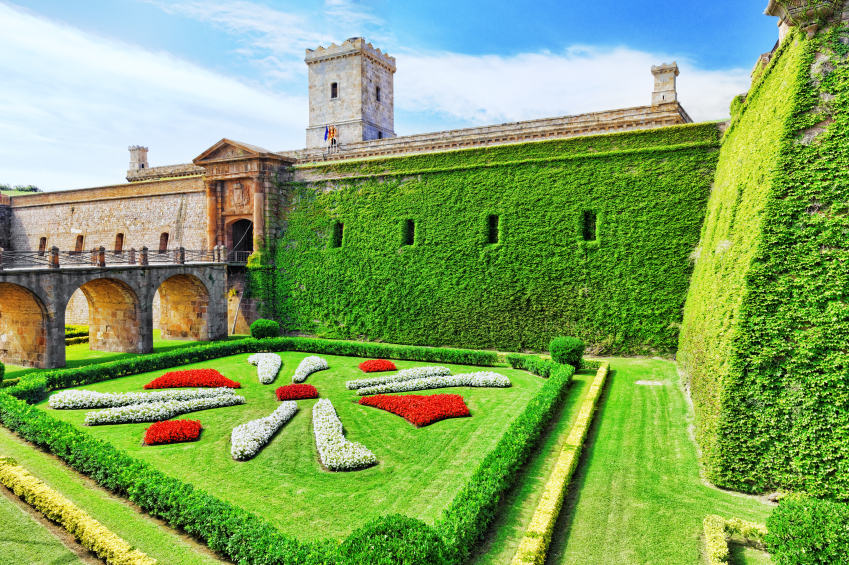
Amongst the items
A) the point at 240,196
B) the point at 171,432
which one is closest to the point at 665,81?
the point at 240,196

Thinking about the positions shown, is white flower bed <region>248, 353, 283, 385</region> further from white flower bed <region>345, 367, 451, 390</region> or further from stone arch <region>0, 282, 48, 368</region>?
stone arch <region>0, 282, 48, 368</region>

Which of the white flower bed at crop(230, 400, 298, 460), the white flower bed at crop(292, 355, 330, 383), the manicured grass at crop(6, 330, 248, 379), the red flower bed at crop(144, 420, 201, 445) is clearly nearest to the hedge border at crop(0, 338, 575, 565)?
the red flower bed at crop(144, 420, 201, 445)

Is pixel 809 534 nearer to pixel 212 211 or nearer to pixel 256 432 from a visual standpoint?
pixel 256 432

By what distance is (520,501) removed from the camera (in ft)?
28.1

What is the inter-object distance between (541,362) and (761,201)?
9.10 m

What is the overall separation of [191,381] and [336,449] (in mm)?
8206

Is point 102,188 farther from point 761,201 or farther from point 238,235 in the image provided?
point 761,201

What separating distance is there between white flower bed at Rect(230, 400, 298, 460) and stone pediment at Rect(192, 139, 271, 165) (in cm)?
1713

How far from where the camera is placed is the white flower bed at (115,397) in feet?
46.1

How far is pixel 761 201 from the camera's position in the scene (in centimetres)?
997

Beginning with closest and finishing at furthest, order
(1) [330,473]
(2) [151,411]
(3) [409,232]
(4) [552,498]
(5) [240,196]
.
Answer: (4) [552,498]
(1) [330,473]
(2) [151,411]
(3) [409,232]
(5) [240,196]

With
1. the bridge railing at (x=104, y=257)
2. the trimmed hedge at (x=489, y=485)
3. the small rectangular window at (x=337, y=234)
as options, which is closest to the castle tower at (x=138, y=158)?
the bridge railing at (x=104, y=257)

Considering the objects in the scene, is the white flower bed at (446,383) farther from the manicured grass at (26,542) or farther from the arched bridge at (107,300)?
the arched bridge at (107,300)

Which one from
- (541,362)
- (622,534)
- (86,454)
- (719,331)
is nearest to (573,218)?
(541,362)
